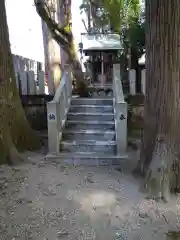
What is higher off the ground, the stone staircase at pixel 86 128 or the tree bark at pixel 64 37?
the tree bark at pixel 64 37

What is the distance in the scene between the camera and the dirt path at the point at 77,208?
4.85 m

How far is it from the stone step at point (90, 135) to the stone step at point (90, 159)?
862mm

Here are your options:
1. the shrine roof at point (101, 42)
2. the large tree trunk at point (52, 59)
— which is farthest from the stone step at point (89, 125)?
the shrine roof at point (101, 42)

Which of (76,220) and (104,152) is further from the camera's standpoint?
(104,152)

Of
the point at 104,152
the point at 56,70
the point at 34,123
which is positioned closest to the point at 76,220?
the point at 104,152

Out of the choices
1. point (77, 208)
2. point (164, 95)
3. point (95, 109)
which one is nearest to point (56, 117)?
point (95, 109)

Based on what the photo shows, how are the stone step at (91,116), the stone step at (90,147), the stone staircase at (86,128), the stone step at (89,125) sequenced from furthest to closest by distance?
the stone step at (91,116) < the stone step at (89,125) < the stone step at (90,147) < the stone staircase at (86,128)

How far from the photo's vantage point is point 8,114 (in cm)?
802

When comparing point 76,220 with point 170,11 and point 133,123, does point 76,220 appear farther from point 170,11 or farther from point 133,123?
point 133,123

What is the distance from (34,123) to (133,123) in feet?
11.1

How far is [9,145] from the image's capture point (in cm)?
769

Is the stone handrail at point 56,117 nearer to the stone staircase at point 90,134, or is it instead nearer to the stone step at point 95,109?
the stone staircase at point 90,134

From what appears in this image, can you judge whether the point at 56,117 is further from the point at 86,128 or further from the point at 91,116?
the point at 91,116

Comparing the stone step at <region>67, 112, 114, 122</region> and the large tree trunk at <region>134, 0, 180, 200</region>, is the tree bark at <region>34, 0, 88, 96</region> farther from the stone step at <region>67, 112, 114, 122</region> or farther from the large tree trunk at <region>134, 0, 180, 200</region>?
the large tree trunk at <region>134, 0, 180, 200</region>
